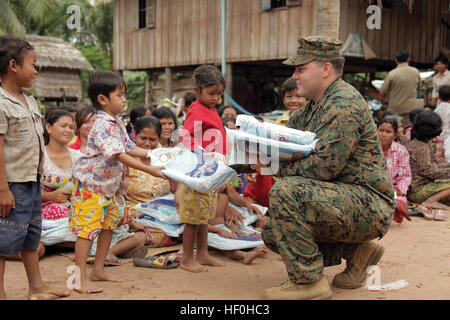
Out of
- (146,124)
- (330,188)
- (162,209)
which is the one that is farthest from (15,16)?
(330,188)

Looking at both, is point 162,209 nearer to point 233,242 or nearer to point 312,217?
point 233,242

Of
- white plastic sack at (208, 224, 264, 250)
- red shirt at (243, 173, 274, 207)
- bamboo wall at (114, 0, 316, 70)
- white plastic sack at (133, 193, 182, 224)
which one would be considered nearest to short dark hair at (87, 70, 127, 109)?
white plastic sack at (133, 193, 182, 224)

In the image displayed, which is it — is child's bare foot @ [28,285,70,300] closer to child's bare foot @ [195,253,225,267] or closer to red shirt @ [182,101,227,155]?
child's bare foot @ [195,253,225,267]

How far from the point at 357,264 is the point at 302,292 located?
0.56 meters

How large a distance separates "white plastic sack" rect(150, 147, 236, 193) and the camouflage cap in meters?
0.87

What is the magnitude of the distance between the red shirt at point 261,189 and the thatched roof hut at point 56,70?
50.2ft

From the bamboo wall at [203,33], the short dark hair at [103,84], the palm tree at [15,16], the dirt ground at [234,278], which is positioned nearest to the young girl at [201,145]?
the dirt ground at [234,278]

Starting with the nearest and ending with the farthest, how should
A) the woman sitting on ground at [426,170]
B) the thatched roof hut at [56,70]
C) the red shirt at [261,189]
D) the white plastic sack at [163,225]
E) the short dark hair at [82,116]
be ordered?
the white plastic sack at [163,225] → the red shirt at [261,189] → the short dark hair at [82,116] → the woman sitting on ground at [426,170] → the thatched roof hut at [56,70]

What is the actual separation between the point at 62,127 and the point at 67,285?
62.8 inches

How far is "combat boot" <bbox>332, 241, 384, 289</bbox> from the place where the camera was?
310 centimetres

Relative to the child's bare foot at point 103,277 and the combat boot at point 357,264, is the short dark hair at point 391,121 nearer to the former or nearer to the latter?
the combat boot at point 357,264

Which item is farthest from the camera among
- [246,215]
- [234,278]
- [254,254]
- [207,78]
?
[246,215]

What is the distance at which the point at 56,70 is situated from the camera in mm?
19328

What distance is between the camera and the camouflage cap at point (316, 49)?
2.91m
